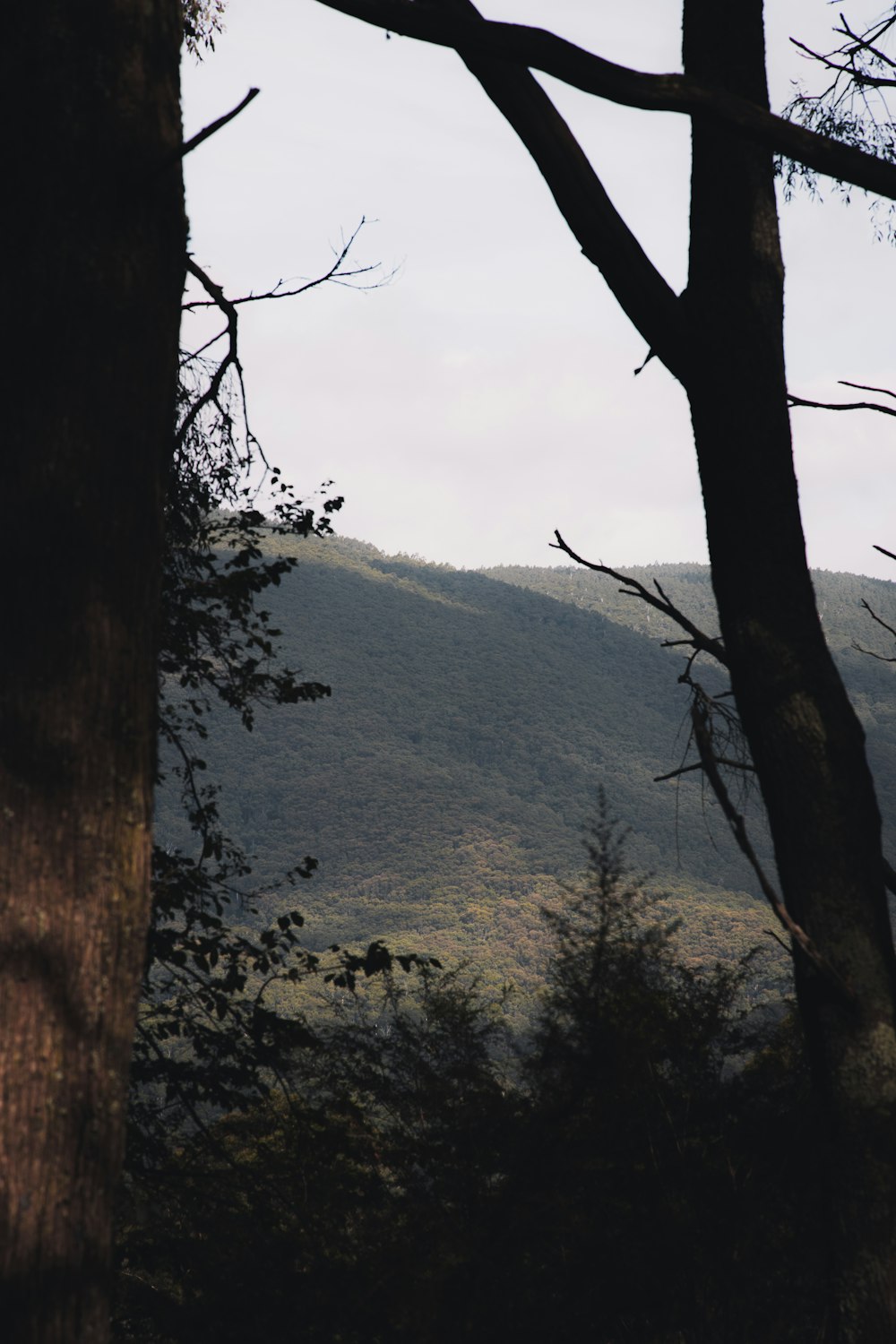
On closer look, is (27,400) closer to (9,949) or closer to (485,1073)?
(9,949)

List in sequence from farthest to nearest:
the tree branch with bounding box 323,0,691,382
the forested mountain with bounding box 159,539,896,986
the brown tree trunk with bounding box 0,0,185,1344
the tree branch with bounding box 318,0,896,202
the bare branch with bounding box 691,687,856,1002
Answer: the forested mountain with bounding box 159,539,896,986, the tree branch with bounding box 323,0,691,382, the bare branch with bounding box 691,687,856,1002, the tree branch with bounding box 318,0,896,202, the brown tree trunk with bounding box 0,0,185,1344

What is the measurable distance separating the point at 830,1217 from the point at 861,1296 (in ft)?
0.38

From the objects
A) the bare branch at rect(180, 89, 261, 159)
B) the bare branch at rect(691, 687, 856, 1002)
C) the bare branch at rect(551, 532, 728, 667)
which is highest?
the bare branch at rect(180, 89, 261, 159)

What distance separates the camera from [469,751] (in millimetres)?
128125

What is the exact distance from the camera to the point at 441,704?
133 metres

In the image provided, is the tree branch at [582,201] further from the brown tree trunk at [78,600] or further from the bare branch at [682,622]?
the brown tree trunk at [78,600]

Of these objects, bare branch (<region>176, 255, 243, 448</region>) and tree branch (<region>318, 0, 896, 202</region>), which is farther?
bare branch (<region>176, 255, 243, 448</region>)

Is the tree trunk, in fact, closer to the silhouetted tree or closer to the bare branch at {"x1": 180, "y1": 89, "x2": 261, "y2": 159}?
the silhouetted tree

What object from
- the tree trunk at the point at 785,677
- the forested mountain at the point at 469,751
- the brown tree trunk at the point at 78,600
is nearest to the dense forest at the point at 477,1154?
the tree trunk at the point at 785,677

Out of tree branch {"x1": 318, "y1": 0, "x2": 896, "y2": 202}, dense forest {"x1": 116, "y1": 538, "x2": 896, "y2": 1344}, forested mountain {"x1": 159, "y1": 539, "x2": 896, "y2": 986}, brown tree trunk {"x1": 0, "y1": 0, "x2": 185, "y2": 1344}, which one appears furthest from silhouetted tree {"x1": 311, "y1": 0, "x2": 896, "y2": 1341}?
forested mountain {"x1": 159, "y1": 539, "x2": 896, "y2": 986}

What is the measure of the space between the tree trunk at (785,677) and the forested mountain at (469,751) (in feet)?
246

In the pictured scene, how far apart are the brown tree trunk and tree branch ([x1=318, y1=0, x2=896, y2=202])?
37 centimetres

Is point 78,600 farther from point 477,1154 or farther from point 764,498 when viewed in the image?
point 477,1154

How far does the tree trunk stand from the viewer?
1.79 m
